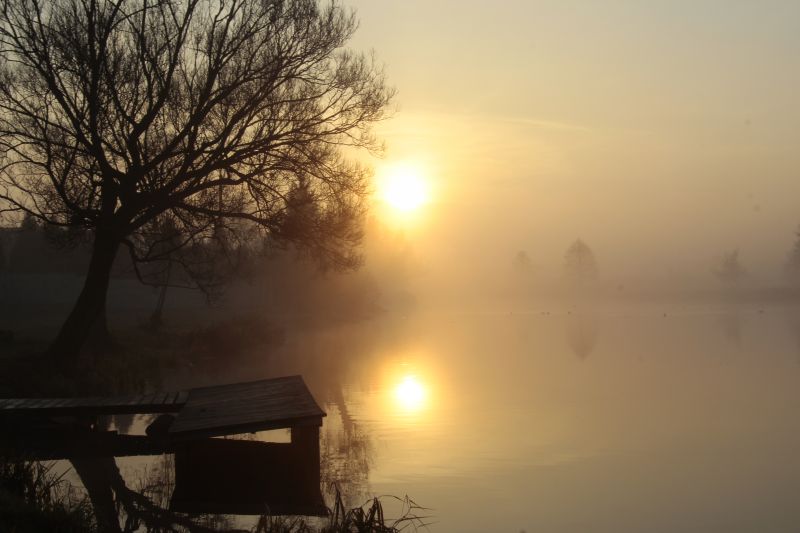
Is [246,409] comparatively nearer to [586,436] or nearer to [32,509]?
[32,509]

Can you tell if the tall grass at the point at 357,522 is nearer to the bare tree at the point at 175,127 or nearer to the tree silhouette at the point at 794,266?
the bare tree at the point at 175,127

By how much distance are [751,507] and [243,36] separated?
14.9m

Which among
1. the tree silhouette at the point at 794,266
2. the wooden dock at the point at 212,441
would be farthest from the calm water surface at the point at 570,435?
the tree silhouette at the point at 794,266

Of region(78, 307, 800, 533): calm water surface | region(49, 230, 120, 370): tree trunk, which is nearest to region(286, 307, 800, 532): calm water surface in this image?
region(78, 307, 800, 533): calm water surface

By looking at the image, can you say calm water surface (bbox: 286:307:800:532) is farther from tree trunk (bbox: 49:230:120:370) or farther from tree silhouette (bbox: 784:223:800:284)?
tree silhouette (bbox: 784:223:800:284)

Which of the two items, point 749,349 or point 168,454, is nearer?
point 168,454

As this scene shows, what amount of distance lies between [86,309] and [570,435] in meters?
11.2

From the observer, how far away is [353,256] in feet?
67.3

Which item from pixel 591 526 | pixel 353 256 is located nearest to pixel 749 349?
pixel 353 256

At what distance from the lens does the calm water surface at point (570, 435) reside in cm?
916

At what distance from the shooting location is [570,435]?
13.6m

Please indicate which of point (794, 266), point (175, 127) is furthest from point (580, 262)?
point (175, 127)

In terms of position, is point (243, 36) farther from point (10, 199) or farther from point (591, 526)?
point (591, 526)

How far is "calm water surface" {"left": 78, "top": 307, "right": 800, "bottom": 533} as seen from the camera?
9.16 meters
